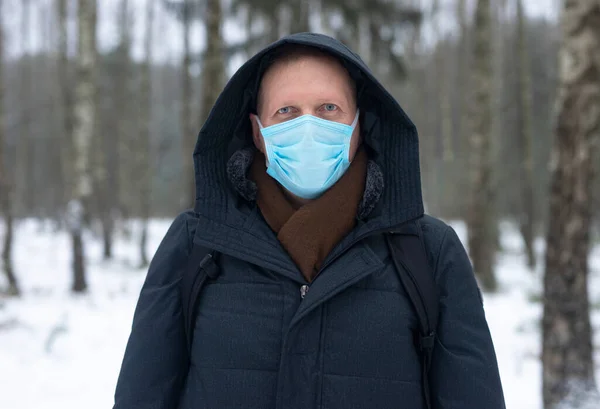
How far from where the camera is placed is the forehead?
1763 mm

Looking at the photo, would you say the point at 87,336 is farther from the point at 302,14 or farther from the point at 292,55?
the point at 292,55

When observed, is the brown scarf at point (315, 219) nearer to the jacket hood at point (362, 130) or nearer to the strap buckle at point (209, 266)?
the jacket hood at point (362, 130)

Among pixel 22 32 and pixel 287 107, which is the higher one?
pixel 22 32

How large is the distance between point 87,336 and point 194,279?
20.4ft

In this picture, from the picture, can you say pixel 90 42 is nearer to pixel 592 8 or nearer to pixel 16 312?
pixel 16 312

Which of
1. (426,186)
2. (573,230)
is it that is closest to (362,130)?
(573,230)

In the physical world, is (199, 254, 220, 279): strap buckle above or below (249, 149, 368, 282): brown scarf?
below

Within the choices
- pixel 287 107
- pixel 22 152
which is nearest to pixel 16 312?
pixel 287 107

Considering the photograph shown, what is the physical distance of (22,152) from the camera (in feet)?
92.8

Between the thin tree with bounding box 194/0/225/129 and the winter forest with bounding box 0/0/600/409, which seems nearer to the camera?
the winter forest with bounding box 0/0/600/409

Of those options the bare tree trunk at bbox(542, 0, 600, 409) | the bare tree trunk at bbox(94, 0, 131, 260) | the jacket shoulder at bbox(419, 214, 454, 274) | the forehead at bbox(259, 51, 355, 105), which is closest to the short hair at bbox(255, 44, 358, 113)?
the forehead at bbox(259, 51, 355, 105)

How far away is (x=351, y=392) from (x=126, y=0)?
22.2m

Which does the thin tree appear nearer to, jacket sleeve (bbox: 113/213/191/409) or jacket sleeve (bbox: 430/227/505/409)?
jacket sleeve (bbox: 113/213/191/409)

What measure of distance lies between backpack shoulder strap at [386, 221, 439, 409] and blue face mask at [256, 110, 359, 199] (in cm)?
31
